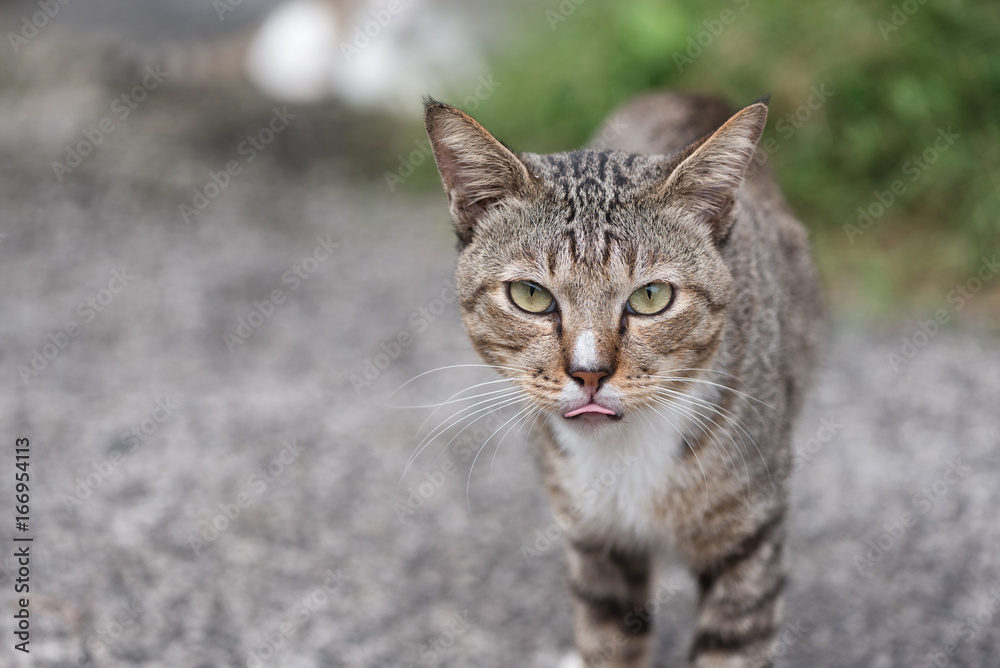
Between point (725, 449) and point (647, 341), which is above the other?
point (647, 341)

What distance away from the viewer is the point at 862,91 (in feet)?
16.9

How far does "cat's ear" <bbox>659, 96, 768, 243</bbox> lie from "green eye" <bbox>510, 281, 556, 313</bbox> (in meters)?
0.41

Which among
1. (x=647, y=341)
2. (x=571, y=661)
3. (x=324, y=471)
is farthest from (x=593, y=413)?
(x=324, y=471)

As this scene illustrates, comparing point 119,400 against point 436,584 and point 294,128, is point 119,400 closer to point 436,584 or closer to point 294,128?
point 436,584

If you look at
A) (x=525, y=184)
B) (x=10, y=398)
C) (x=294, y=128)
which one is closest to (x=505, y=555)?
(x=525, y=184)

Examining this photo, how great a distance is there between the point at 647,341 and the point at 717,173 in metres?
0.50

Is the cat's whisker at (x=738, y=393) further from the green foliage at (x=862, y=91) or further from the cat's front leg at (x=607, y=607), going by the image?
the green foliage at (x=862, y=91)

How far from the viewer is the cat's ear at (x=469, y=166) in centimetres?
224

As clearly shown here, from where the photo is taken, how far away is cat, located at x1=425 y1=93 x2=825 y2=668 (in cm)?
215

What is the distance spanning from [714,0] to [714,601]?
15.8ft

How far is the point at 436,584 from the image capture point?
3369 mm

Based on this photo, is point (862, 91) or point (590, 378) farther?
point (862, 91)

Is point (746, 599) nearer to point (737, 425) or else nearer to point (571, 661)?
point (737, 425)

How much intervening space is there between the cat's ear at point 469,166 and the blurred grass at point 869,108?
325 cm
